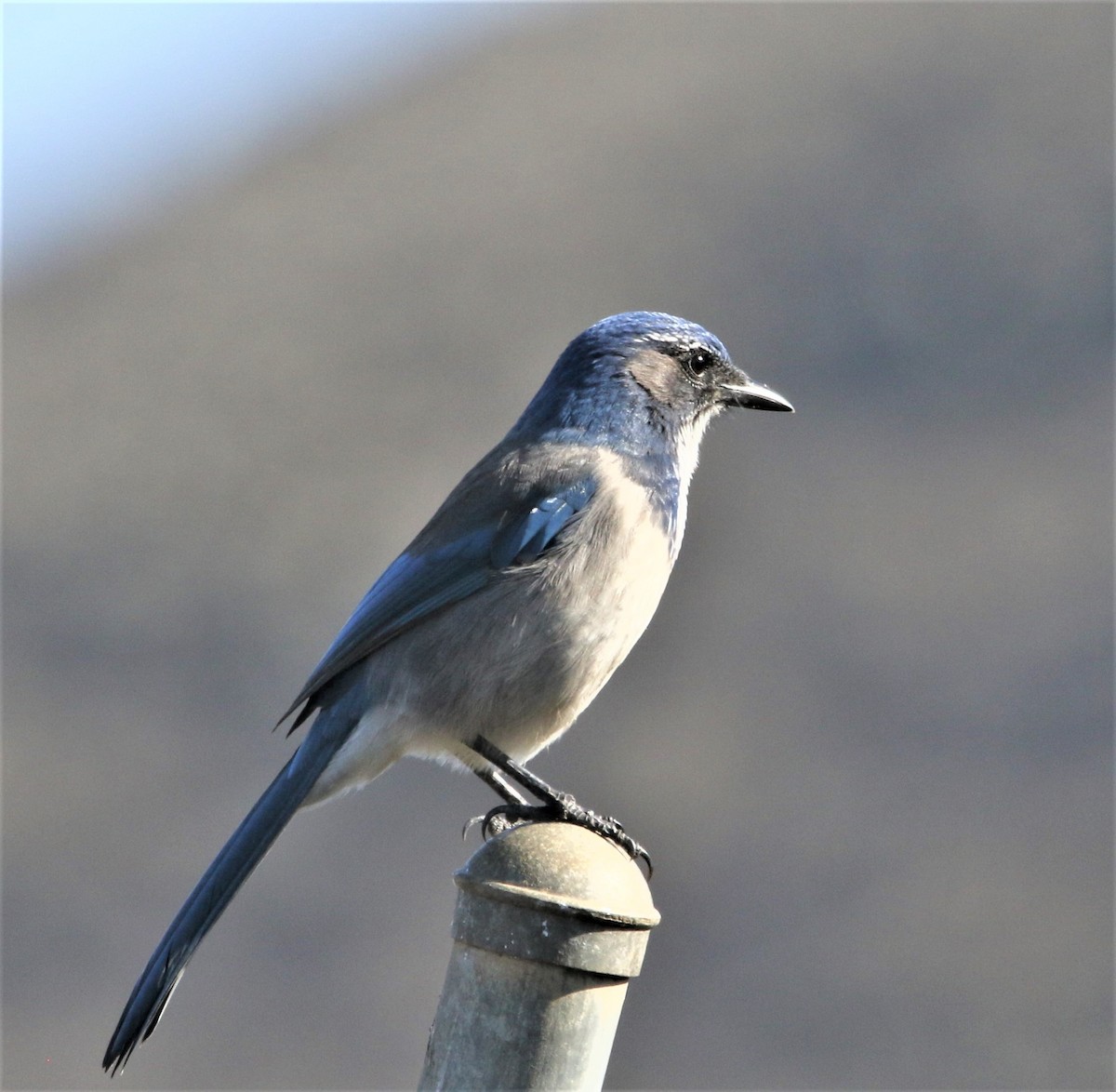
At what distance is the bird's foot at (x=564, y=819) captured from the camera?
4273mm

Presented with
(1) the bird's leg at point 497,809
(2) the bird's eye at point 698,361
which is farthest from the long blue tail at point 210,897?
(2) the bird's eye at point 698,361

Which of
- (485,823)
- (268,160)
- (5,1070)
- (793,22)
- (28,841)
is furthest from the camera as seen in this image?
(268,160)

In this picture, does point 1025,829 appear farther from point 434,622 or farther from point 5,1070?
point 434,622

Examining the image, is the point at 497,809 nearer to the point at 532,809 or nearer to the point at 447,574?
the point at 532,809

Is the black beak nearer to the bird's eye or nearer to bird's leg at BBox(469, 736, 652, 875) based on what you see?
the bird's eye

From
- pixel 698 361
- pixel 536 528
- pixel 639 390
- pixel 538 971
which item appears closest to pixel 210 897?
pixel 538 971

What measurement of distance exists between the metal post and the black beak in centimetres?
280

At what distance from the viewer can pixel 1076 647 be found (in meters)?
13.4

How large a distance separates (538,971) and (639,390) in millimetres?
2717

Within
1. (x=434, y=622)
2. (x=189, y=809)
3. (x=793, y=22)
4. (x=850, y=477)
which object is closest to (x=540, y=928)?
(x=434, y=622)

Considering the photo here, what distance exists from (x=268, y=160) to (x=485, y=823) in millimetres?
25952

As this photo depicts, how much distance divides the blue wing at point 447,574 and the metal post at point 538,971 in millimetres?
1684

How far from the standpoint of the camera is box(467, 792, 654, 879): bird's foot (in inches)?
168

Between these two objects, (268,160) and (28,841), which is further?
(268,160)
